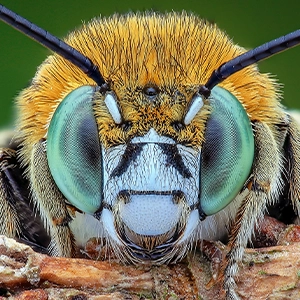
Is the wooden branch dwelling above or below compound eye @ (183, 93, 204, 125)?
below

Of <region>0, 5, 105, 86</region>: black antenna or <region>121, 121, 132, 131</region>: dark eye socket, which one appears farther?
<region>0, 5, 105, 86</region>: black antenna

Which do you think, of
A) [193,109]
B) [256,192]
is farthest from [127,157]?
[256,192]

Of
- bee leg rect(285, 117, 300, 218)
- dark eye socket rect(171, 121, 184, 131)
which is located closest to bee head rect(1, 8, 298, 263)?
dark eye socket rect(171, 121, 184, 131)

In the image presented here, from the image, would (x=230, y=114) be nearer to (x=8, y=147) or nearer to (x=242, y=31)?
(x=8, y=147)

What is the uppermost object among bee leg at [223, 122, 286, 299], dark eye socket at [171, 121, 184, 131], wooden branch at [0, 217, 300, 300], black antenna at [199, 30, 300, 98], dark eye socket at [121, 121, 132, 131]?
black antenna at [199, 30, 300, 98]

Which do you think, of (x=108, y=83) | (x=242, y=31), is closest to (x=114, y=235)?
(x=108, y=83)

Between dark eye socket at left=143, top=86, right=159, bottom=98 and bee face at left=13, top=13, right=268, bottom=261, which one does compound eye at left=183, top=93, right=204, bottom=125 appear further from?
dark eye socket at left=143, top=86, right=159, bottom=98

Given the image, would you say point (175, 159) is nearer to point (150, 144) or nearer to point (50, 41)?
point (150, 144)

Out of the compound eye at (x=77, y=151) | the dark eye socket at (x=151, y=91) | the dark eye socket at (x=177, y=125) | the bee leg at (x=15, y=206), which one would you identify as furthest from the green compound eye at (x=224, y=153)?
the bee leg at (x=15, y=206)
